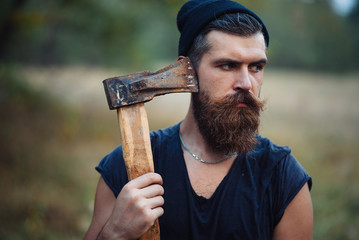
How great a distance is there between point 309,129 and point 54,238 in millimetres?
7866

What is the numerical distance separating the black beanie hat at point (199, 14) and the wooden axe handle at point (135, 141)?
687mm

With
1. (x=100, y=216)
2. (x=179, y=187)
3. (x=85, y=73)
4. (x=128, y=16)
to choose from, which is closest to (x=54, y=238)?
(x=100, y=216)

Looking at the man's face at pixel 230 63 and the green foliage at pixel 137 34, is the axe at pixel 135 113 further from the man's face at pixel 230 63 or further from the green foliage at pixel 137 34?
the green foliage at pixel 137 34

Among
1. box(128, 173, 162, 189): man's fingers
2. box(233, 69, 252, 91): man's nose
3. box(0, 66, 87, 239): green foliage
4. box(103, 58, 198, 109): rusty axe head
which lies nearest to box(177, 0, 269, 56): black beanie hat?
box(103, 58, 198, 109): rusty axe head

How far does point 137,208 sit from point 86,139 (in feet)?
24.7

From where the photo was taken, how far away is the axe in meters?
1.82

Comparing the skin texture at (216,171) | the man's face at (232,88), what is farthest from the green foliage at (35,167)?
the man's face at (232,88)

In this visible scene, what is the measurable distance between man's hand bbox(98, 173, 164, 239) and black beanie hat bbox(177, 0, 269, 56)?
1068 millimetres

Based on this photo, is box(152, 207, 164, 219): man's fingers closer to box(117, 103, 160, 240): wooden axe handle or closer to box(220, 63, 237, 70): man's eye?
box(117, 103, 160, 240): wooden axe handle

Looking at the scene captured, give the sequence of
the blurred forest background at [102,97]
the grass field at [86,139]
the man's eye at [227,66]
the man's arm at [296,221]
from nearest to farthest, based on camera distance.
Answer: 1. the man's arm at [296,221]
2. the man's eye at [227,66]
3. the grass field at [86,139]
4. the blurred forest background at [102,97]

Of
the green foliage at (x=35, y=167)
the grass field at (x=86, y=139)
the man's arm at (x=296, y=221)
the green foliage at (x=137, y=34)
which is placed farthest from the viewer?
the green foliage at (x=137, y=34)

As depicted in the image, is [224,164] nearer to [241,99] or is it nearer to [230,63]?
[241,99]

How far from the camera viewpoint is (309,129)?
936cm

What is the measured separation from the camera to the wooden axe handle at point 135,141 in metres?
1.81
